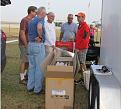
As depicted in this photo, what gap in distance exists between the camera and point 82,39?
819 centimetres

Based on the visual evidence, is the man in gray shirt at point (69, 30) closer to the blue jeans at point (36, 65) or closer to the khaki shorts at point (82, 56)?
the khaki shorts at point (82, 56)

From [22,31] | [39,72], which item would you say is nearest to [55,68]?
[39,72]

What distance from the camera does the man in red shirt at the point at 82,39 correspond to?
8.13m

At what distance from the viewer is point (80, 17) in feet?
26.7

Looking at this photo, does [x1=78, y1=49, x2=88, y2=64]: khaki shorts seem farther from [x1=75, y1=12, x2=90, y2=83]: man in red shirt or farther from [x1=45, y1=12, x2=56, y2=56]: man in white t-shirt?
[x1=45, y1=12, x2=56, y2=56]: man in white t-shirt

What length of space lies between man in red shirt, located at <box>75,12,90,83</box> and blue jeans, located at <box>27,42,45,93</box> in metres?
1.46

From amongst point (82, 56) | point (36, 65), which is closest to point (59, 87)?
point (36, 65)

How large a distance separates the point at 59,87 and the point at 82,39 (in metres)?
2.81

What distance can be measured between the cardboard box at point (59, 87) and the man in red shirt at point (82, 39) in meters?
2.59

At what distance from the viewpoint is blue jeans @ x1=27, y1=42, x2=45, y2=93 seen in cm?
689

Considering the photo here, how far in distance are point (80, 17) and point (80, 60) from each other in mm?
967

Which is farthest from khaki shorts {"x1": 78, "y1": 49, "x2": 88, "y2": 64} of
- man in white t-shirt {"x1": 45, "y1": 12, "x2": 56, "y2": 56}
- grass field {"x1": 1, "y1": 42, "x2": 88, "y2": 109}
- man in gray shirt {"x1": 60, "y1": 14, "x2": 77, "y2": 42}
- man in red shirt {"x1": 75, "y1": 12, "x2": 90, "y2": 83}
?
man in gray shirt {"x1": 60, "y1": 14, "x2": 77, "y2": 42}

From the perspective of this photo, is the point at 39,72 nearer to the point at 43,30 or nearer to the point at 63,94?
the point at 43,30

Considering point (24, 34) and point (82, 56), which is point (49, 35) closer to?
point (24, 34)
